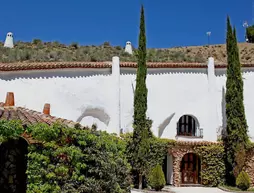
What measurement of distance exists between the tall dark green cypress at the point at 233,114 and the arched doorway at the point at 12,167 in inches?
596

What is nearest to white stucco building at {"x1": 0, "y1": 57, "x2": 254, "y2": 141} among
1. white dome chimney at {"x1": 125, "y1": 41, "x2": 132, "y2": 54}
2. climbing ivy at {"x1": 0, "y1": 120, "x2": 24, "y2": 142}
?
climbing ivy at {"x1": 0, "y1": 120, "x2": 24, "y2": 142}

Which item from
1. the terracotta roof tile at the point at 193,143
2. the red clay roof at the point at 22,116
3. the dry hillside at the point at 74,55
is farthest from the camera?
the dry hillside at the point at 74,55

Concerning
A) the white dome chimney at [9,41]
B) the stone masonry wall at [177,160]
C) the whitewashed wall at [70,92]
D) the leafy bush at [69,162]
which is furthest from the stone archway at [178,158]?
the white dome chimney at [9,41]

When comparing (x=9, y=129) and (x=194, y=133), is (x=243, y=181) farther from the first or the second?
(x=9, y=129)

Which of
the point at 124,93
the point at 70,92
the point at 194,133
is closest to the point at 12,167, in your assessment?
the point at 70,92

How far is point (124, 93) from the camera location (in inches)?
856

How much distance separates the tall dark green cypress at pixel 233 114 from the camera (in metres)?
21.5

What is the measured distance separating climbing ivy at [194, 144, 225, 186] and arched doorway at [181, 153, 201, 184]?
0.78m

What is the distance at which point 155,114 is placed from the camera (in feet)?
73.3

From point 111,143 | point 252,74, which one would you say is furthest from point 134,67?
point 111,143

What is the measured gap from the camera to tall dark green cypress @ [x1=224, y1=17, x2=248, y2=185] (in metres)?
21.5

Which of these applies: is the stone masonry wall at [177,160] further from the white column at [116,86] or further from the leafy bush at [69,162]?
the leafy bush at [69,162]

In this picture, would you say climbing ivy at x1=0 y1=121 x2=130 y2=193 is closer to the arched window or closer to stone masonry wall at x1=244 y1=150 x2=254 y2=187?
stone masonry wall at x1=244 y1=150 x2=254 y2=187

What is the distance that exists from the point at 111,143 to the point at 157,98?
13338 millimetres
